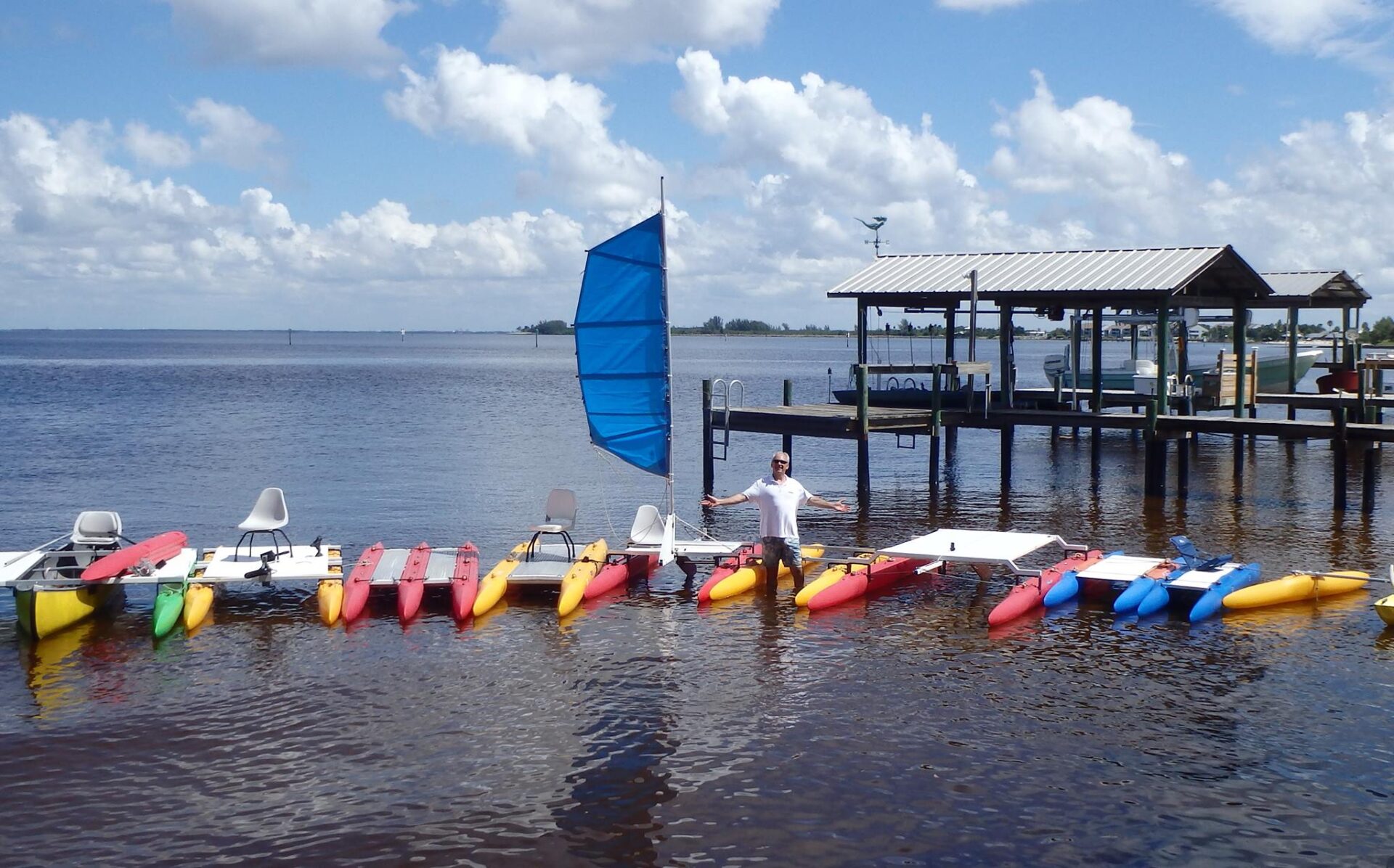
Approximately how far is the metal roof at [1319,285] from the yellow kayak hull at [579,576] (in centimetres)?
2774

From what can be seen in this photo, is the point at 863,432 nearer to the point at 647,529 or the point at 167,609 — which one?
the point at 647,529

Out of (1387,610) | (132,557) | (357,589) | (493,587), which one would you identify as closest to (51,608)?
(132,557)

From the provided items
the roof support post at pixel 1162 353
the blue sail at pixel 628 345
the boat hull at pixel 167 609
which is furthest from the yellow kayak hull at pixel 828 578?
the roof support post at pixel 1162 353

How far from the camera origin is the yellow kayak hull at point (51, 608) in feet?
53.6

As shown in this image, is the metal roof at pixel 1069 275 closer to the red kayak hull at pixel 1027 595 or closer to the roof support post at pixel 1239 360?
the roof support post at pixel 1239 360

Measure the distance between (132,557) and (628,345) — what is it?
25.8 ft

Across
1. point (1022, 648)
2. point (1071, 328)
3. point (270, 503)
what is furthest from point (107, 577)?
point (1071, 328)

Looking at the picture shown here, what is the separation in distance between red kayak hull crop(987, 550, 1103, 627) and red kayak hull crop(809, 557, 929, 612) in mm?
1690

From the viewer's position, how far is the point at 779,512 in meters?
18.0

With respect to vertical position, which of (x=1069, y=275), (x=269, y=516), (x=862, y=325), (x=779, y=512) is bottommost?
(x=269, y=516)

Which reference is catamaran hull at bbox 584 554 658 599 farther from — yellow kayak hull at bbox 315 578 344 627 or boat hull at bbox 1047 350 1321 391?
boat hull at bbox 1047 350 1321 391

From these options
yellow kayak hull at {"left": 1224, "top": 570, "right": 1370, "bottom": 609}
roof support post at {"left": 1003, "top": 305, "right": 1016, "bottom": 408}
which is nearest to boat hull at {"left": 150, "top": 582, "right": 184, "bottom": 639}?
yellow kayak hull at {"left": 1224, "top": 570, "right": 1370, "bottom": 609}

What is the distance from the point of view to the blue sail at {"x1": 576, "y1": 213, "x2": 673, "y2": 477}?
62.7 ft

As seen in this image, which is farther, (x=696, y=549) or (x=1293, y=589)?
(x=696, y=549)
